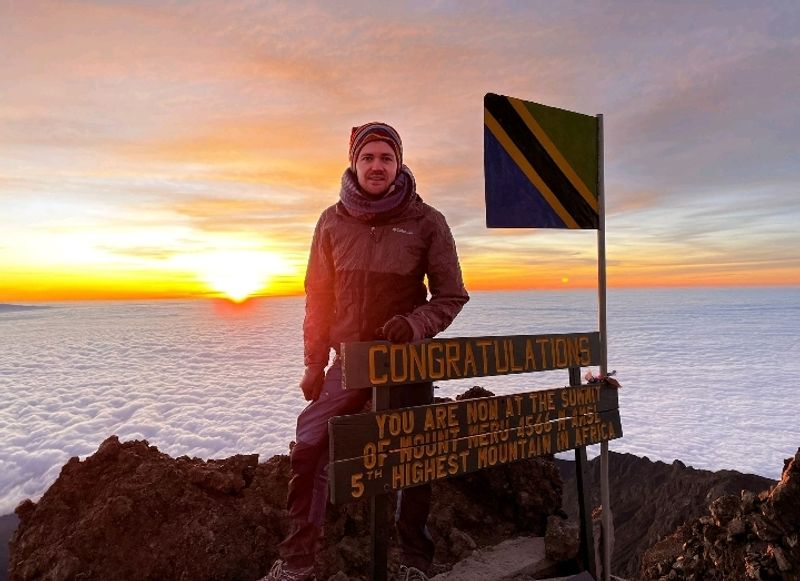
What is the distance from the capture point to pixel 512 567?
459 centimetres

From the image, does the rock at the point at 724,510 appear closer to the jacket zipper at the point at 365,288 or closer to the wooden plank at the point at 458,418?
the wooden plank at the point at 458,418

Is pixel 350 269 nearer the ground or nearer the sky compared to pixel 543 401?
nearer the sky

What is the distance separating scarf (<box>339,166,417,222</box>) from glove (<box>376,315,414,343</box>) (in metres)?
0.80

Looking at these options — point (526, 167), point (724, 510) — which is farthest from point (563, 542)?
point (526, 167)

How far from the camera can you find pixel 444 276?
3783mm

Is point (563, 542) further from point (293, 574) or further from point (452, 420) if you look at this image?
point (293, 574)

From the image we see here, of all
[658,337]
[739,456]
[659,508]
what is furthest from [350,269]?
[658,337]

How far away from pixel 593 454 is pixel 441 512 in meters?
14.6

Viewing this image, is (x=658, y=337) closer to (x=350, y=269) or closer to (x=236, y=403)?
(x=236, y=403)

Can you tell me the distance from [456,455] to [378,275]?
1433 millimetres

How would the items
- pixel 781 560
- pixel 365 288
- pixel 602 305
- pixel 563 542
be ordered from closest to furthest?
pixel 365 288
pixel 602 305
pixel 563 542
pixel 781 560

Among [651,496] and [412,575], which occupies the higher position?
[412,575]

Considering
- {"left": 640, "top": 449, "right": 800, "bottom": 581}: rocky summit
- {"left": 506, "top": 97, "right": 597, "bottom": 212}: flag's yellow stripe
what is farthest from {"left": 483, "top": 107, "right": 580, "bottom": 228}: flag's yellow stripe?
{"left": 640, "top": 449, "right": 800, "bottom": 581}: rocky summit

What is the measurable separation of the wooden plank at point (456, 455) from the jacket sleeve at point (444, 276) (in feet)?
2.87
